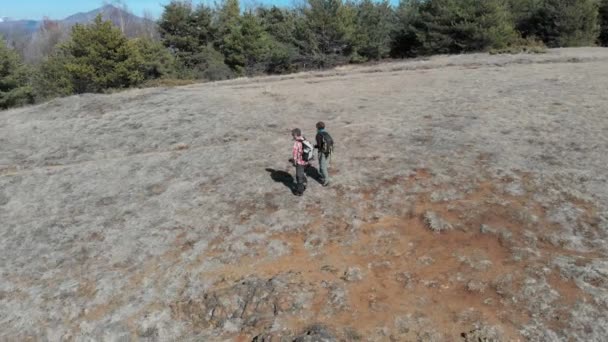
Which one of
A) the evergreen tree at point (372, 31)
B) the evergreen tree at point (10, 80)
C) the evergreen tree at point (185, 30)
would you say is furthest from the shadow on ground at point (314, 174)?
the evergreen tree at point (185, 30)

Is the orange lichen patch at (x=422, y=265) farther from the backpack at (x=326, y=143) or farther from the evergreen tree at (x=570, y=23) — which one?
the evergreen tree at (x=570, y=23)

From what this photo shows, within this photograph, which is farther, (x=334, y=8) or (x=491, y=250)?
(x=334, y=8)

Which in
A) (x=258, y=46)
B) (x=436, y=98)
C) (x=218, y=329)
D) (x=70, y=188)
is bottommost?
(x=218, y=329)

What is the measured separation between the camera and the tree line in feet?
161

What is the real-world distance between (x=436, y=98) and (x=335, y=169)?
10754 mm

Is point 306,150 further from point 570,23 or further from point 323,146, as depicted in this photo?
point 570,23

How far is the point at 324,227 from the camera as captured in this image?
11758 mm

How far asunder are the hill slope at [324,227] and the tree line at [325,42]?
92.0 feet

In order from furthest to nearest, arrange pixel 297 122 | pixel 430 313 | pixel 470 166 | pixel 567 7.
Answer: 1. pixel 567 7
2. pixel 297 122
3. pixel 470 166
4. pixel 430 313

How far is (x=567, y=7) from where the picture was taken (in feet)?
163

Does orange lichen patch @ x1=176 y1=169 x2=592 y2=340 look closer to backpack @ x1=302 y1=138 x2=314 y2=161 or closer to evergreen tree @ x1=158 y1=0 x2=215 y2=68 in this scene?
backpack @ x1=302 y1=138 x2=314 y2=161

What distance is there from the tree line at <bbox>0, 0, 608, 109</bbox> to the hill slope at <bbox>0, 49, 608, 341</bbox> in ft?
92.0

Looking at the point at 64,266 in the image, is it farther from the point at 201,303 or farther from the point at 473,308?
the point at 473,308

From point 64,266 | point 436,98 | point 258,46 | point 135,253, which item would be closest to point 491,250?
point 135,253
